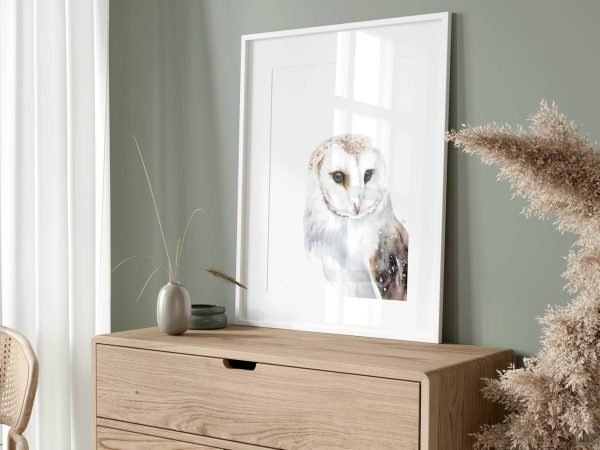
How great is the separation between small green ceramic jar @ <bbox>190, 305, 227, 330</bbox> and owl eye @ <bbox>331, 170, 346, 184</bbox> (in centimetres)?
51

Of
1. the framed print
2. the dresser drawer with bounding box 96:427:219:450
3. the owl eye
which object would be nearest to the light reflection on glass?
the framed print

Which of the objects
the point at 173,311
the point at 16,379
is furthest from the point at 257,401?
the point at 16,379

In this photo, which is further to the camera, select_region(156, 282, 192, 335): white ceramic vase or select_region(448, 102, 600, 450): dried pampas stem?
select_region(156, 282, 192, 335): white ceramic vase

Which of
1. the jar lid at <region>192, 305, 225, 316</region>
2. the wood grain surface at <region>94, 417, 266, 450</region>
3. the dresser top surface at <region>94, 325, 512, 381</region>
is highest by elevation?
the jar lid at <region>192, 305, 225, 316</region>

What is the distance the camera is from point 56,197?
2.46m

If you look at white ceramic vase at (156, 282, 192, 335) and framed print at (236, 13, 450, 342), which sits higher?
framed print at (236, 13, 450, 342)

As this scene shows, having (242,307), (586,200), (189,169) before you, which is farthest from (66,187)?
(586,200)

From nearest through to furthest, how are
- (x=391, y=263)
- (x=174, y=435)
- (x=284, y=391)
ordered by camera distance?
(x=284, y=391) → (x=174, y=435) → (x=391, y=263)

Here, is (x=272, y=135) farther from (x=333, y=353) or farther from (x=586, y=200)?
(x=586, y=200)

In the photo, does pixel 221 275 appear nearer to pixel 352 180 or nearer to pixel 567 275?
pixel 352 180

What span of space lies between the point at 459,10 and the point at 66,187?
4.19 feet

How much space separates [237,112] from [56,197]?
611 mm

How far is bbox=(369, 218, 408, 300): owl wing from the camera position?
2191 millimetres

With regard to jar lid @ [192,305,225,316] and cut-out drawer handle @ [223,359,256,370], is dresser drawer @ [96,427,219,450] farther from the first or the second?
jar lid @ [192,305,225,316]
